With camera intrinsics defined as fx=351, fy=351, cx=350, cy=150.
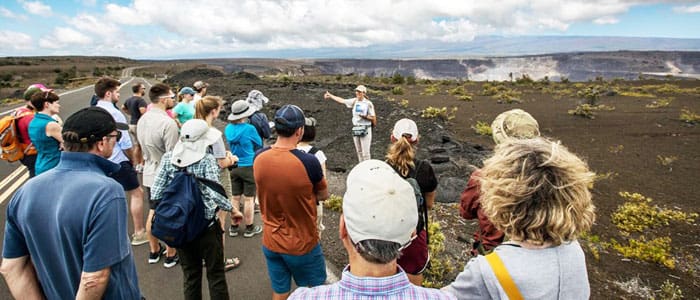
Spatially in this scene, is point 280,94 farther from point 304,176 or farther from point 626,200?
point 304,176

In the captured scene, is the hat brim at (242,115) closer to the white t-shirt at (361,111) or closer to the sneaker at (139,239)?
the sneaker at (139,239)

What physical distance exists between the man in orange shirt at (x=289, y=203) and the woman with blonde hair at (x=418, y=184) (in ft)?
2.05

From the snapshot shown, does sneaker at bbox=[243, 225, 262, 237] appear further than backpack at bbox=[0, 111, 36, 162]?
Yes

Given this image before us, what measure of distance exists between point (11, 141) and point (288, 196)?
3423 mm

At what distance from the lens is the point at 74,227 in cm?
166

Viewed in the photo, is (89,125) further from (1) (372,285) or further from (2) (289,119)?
(1) (372,285)

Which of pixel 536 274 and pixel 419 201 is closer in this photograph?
pixel 536 274

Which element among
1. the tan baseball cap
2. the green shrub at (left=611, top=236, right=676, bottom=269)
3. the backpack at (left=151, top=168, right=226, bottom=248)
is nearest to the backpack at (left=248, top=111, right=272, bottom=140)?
the backpack at (left=151, top=168, right=226, bottom=248)

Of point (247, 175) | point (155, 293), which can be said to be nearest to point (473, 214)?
point (247, 175)

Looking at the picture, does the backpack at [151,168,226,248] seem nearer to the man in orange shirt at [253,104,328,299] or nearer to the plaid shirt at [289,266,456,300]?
the man in orange shirt at [253,104,328,299]

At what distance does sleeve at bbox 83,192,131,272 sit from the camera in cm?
165

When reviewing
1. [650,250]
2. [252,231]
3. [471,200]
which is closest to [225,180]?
[252,231]

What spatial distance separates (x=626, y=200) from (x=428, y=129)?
5.93 meters

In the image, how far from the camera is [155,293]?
3.32 metres
